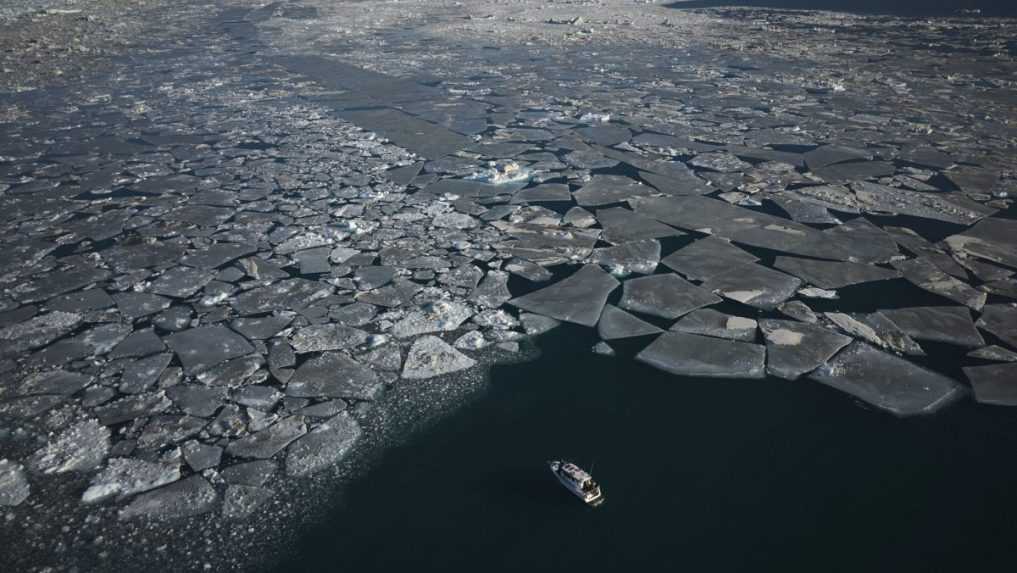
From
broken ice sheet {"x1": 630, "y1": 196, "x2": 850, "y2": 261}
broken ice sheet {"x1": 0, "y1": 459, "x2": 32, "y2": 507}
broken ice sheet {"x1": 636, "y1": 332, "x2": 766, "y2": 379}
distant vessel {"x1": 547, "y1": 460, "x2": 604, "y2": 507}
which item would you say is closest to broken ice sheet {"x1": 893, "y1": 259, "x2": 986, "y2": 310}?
broken ice sheet {"x1": 630, "y1": 196, "x2": 850, "y2": 261}

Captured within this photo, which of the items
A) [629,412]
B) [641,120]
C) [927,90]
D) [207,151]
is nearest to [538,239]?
[629,412]

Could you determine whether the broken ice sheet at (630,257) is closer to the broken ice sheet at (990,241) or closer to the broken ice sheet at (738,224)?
the broken ice sheet at (738,224)

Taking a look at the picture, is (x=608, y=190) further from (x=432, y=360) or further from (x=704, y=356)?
(x=432, y=360)

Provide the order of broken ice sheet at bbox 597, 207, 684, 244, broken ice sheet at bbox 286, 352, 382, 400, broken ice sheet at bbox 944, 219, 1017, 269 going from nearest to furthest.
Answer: broken ice sheet at bbox 286, 352, 382, 400 < broken ice sheet at bbox 944, 219, 1017, 269 < broken ice sheet at bbox 597, 207, 684, 244

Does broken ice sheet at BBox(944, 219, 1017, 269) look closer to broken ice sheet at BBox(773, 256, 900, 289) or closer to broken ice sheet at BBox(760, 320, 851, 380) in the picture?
broken ice sheet at BBox(773, 256, 900, 289)

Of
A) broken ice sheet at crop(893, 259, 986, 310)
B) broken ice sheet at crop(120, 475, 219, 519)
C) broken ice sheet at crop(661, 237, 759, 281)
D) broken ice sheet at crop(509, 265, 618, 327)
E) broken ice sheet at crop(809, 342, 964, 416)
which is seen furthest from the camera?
broken ice sheet at crop(661, 237, 759, 281)

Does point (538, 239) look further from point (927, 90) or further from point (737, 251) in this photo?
point (927, 90)

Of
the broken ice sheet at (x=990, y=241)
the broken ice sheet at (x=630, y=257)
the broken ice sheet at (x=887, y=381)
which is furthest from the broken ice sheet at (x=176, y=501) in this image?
the broken ice sheet at (x=990, y=241)
